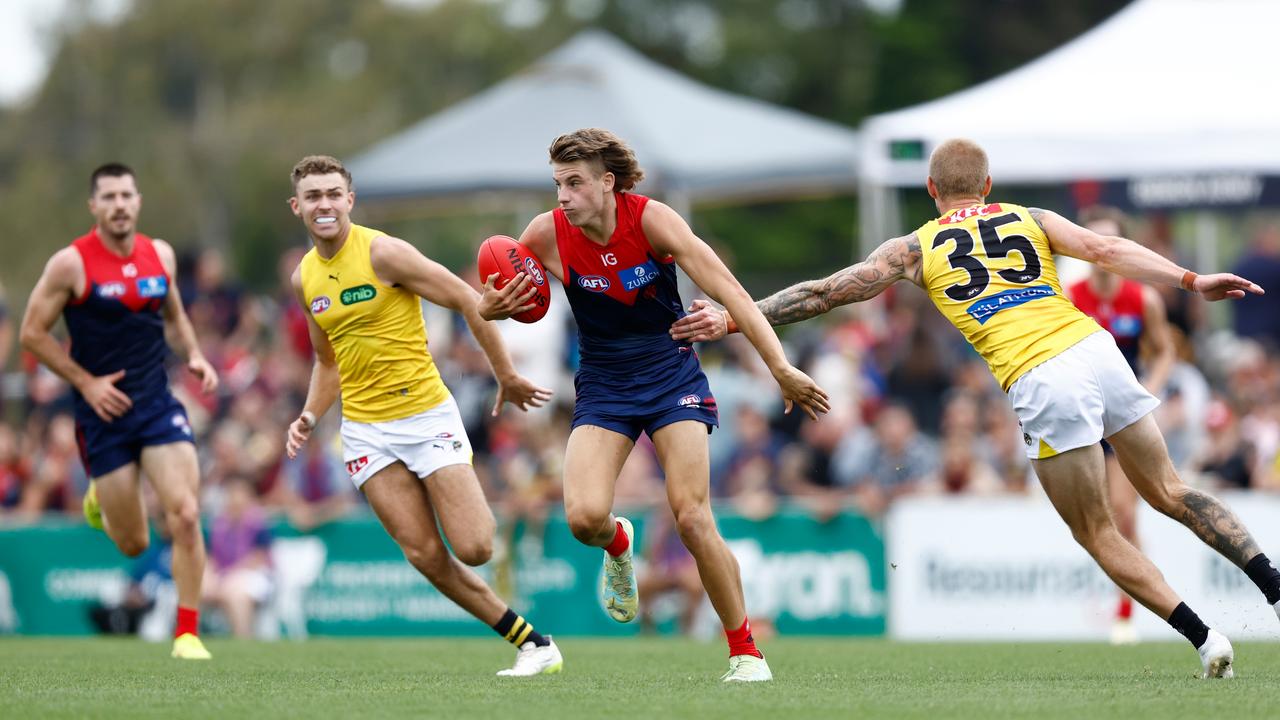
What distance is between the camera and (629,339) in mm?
8266

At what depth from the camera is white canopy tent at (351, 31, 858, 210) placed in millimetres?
19594

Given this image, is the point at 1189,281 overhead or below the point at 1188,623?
overhead

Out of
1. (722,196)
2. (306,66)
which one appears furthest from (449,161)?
(306,66)

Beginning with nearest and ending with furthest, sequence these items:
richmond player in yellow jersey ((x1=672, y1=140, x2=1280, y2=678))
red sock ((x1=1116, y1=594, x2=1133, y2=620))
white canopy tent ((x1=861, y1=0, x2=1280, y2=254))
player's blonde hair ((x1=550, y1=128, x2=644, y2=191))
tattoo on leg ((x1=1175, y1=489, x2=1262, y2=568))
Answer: richmond player in yellow jersey ((x1=672, y1=140, x2=1280, y2=678))
tattoo on leg ((x1=1175, y1=489, x2=1262, y2=568))
player's blonde hair ((x1=550, y1=128, x2=644, y2=191))
red sock ((x1=1116, y1=594, x2=1133, y2=620))
white canopy tent ((x1=861, y1=0, x2=1280, y2=254))

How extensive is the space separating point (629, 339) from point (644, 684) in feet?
5.36

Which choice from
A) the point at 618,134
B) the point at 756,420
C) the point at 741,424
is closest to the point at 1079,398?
the point at 756,420

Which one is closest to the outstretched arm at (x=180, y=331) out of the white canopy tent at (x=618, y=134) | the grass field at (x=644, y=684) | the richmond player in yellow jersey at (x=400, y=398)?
the grass field at (x=644, y=684)

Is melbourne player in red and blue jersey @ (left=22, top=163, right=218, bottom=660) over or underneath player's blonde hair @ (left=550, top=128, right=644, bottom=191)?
underneath

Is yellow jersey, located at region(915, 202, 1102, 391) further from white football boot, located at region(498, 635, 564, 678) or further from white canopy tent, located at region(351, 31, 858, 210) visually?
white canopy tent, located at region(351, 31, 858, 210)

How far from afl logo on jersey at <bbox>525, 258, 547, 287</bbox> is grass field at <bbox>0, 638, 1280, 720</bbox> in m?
1.84

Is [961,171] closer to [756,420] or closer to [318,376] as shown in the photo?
[318,376]

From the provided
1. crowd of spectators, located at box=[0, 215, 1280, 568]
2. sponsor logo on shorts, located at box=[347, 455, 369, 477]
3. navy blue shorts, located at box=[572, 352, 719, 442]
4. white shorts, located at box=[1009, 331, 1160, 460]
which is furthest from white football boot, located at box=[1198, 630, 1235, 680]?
crowd of spectators, located at box=[0, 215, 1280, 568]

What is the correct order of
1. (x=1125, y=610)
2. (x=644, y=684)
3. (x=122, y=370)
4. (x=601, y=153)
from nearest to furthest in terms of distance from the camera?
(x=601, y=153) < (x=644, y=684) < (x=122, y=370) < (x=1125, y=610)

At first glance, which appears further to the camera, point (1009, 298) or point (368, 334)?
point (368, 334)
